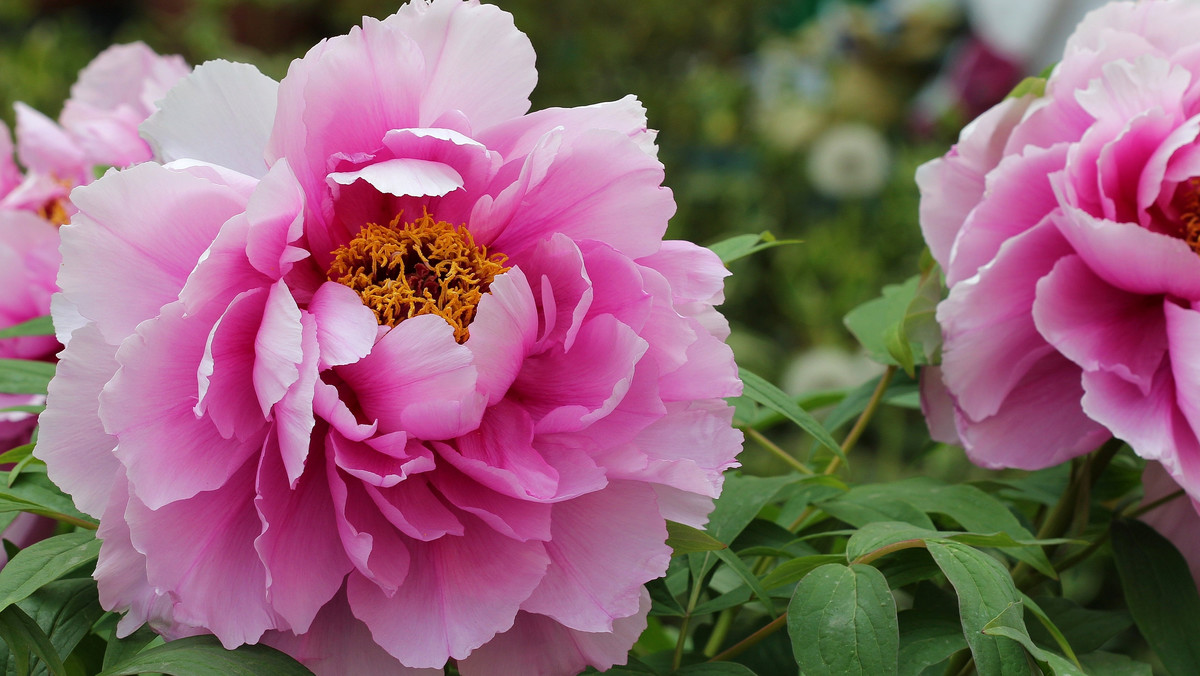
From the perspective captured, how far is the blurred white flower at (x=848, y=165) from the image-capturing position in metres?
1.91

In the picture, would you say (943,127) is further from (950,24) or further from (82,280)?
(82,280)

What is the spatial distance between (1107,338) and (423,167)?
0.23 metres

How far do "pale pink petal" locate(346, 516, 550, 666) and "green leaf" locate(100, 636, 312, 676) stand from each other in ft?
0.07

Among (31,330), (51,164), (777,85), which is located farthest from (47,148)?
(777,85)

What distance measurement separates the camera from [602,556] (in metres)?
0.28

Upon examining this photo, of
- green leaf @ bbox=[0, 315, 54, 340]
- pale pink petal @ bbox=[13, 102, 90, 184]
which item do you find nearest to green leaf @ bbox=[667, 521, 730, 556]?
green leaf @ bbox=[0, 315, 54, 340]

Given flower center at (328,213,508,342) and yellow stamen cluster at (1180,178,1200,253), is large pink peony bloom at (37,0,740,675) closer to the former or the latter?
flower center at (328,213,508,342)

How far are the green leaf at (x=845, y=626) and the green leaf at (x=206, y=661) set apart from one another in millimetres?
116

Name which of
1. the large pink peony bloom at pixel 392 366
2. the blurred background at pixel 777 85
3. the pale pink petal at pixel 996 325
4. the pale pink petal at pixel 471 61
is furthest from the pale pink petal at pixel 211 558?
the blurred background at pixel 777 85

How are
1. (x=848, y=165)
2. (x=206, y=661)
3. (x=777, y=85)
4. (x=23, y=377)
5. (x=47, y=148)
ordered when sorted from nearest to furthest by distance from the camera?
(x=206, y=661) < (x=23, y=377) < (x=47, y=148) < (x=848, y=165) < (x=777, y=85)

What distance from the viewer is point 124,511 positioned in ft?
0.85

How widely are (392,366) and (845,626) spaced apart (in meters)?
0.12

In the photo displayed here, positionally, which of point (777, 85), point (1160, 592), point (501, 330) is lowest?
point (777, 85)

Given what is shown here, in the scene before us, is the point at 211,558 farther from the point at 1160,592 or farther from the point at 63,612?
the point at 1160,592
